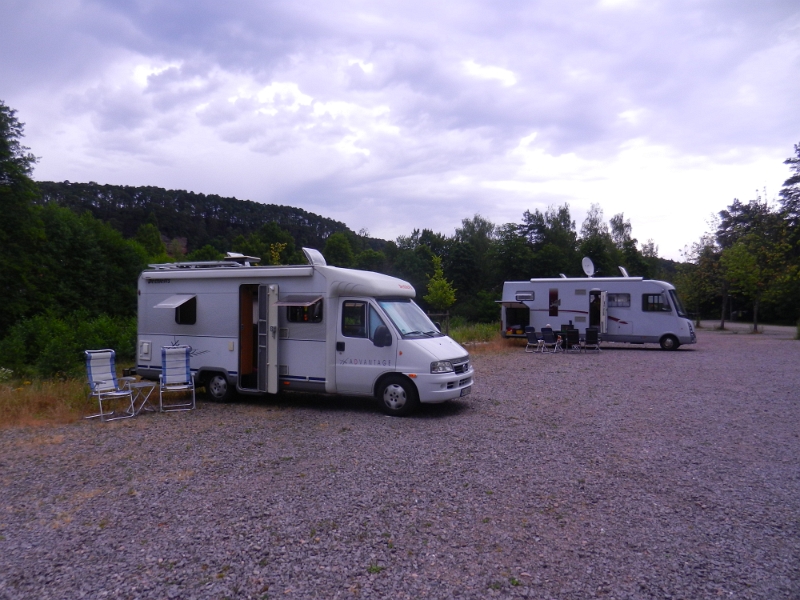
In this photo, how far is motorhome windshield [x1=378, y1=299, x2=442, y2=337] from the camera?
391 inches

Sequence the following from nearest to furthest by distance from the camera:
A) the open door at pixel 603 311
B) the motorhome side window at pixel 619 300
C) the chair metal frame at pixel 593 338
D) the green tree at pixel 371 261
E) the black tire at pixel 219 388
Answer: the black tire at pixel 219 388 < the chair metal frame at pixel 593 338 < the motorhome side window at pixel 619 300 < the open door at pixel 603 311 < the green tree at pixel 371 261

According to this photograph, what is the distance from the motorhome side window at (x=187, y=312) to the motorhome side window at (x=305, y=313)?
188cm

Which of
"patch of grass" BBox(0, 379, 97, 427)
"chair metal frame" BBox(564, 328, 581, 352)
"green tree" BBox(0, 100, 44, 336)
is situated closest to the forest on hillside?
"green tree" BBox(0, 100, 44, 336)

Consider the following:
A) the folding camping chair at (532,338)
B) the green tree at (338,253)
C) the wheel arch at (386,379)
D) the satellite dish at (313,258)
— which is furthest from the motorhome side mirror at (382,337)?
the green tree at (338,253)

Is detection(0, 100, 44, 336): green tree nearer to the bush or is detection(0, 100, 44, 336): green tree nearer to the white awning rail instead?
the bush

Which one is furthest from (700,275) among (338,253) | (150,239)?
(150,239)

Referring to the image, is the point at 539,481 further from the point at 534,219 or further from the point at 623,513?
the point at 534,219

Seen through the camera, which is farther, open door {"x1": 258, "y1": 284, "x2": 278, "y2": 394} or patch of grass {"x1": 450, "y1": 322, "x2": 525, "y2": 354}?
patch of grass {"x1": 450, "y1": 322, "x2": 525, "y2": 354}

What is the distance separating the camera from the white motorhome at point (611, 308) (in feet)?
72.3

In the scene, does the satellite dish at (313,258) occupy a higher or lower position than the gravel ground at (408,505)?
higher

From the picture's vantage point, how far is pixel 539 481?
6.14 metres

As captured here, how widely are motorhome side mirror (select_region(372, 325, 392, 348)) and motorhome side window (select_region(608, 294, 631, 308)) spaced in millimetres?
15099

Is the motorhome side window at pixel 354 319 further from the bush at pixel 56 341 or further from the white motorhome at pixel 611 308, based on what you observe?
the white motorhome at pixel 611 308

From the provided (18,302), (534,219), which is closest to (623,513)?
(18,302)
